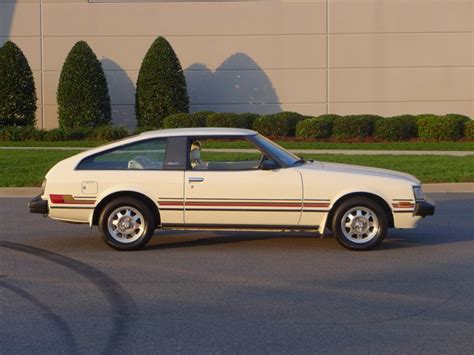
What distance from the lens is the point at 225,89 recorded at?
3106 cm

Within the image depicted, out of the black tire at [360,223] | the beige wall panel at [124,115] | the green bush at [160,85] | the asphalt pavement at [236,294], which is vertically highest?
the green bush at [160,85]

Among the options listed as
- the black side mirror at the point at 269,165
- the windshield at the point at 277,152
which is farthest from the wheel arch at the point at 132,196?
the windshield at the point at 277,152

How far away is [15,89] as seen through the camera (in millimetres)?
29594

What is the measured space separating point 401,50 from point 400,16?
1.13 meters

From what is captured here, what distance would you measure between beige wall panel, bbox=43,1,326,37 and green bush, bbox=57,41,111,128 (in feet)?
5.47

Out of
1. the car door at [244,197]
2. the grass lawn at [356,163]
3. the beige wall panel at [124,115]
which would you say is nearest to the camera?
the car door at [244,197]

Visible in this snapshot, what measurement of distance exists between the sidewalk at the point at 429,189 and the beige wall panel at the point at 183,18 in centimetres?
1370

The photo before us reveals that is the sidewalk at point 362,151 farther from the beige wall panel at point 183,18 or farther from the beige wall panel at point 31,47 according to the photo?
the beige wall panel at point 183,18

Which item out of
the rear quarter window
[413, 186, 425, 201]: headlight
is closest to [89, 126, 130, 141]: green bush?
the rear quarter window

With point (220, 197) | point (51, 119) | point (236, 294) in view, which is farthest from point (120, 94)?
point (236, 294)

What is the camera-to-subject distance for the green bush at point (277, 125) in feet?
91.3

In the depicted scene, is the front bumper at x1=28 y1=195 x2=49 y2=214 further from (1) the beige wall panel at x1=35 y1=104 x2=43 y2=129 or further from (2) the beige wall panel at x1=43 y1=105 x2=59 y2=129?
(1) the beige wall panel at x1=35 y1=104 x2=43 y2=129

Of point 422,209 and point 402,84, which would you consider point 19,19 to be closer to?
point 402,84

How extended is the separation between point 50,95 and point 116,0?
3967mm
